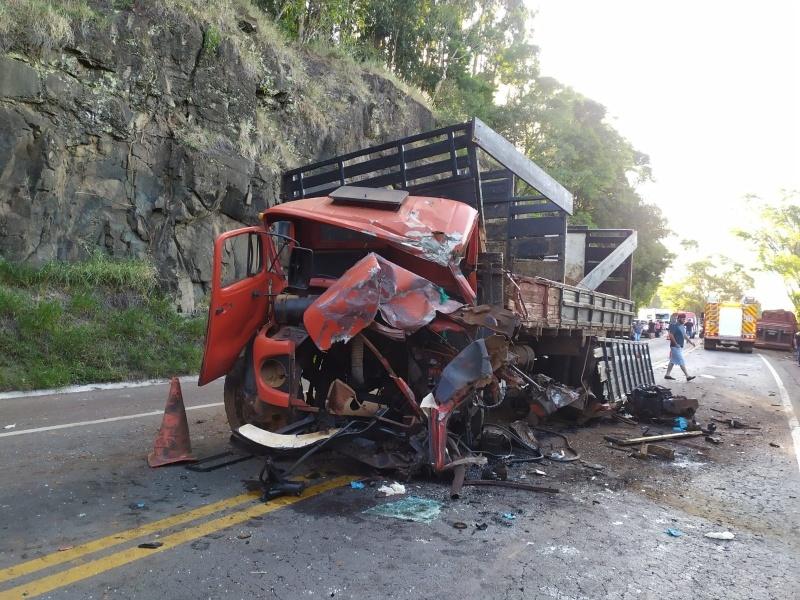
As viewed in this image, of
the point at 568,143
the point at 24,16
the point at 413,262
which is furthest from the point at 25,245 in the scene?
the point at 568,143

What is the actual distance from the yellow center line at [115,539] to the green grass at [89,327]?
6744 millimetres

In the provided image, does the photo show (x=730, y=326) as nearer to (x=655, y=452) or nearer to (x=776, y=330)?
(x=776, y=330)

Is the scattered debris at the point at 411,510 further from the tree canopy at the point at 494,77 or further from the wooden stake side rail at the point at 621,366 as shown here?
the tree canopy at the point at 494,77

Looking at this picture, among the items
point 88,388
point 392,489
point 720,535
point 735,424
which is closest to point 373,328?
point 392,489

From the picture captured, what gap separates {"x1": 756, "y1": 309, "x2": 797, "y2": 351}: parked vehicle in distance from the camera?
109 ft

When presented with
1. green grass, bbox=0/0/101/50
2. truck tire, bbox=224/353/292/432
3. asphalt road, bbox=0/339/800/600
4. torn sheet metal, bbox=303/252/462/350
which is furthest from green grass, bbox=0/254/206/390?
torn sheet metal, bbox=303/252/462/350

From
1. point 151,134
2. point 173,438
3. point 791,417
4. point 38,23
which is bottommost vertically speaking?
point 791,417

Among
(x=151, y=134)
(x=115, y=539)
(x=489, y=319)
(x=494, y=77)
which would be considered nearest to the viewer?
(x=115, y=539)

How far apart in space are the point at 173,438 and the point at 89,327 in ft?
23.7

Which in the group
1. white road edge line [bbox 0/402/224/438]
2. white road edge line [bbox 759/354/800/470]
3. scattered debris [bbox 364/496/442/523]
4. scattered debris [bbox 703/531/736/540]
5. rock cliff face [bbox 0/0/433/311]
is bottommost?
white road edge line [bbox 759/354/800/470]

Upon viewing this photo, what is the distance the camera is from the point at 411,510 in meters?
4.27

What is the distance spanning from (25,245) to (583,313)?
10.7 m

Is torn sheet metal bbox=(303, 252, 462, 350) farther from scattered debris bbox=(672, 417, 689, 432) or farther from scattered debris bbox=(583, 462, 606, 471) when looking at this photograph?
scattered debris bbox=(672, 417, 689, 432)

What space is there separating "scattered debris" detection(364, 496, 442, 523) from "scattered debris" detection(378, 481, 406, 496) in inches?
4.9
